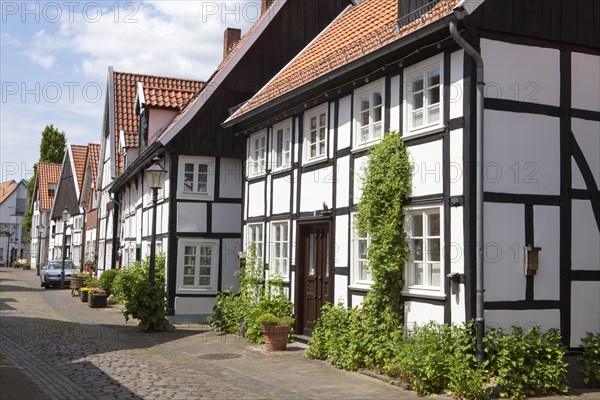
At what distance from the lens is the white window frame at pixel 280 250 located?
16.7 metres

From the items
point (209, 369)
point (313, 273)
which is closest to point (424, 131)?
point (313, 273)

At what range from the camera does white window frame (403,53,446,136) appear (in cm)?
1145

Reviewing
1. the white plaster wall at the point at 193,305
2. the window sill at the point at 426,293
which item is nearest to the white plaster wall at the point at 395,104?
the window sill at the point at 426,293

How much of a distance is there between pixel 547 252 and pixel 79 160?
42.8m

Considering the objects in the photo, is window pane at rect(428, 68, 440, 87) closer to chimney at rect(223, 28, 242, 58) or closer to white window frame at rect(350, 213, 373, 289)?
white window frame at rect(350, 213, 373, 289)

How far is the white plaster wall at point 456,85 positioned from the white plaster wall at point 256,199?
7.97 metres

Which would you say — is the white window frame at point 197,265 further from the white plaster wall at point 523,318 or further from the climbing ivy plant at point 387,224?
the white plaster wall at point 523,318

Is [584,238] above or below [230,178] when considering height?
below

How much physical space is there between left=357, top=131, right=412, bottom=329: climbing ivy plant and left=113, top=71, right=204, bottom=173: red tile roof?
18.2m

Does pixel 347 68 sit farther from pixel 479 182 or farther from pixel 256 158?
pixel 256 158

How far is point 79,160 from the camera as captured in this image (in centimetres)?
4934

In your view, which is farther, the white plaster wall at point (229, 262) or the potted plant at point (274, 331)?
the white plaster wall at point (229, 262)

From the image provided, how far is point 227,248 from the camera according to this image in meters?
22.1

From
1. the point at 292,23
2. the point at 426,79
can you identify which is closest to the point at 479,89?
the point at 426,79
